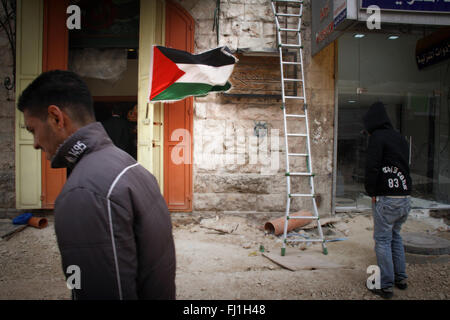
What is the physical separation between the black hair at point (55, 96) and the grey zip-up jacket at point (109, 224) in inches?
3.7

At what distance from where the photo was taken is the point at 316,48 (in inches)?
209

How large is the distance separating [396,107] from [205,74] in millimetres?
4228

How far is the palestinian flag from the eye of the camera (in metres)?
4.86

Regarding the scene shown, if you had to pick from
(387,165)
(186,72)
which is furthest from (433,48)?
(186,72)

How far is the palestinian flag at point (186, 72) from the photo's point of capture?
4.86 m

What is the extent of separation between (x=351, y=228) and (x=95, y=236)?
5098 mm

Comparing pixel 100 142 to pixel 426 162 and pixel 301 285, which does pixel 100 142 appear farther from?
pixel 426 162

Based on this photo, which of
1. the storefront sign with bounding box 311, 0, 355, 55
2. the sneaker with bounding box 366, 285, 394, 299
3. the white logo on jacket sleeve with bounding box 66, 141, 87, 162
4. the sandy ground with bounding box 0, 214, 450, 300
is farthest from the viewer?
the storefront sign with bounding box 311, 0, 355, 55

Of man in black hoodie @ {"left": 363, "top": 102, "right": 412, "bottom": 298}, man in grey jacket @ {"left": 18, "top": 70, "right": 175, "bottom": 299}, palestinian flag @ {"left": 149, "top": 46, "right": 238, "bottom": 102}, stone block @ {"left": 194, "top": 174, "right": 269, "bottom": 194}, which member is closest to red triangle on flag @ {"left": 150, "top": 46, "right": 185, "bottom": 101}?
palestinian flag @ {"left": 149, "top": 46, "right": 238, "bottom": 102}

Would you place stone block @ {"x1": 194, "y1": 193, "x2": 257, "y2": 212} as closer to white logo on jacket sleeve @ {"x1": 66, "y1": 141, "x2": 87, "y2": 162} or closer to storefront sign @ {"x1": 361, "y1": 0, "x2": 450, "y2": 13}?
storefront sign @ {"x1": 361, "y1": 0, "x2": 450, "y2": 13}

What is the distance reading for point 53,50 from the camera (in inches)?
212

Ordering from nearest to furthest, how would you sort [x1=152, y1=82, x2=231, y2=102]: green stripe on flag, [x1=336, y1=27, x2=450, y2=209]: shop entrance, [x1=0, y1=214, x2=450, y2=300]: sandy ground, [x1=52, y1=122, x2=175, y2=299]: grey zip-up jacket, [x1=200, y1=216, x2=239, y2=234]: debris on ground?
[x1=52, y1=122, x2=175, y2=299]: grey zip-up jacket
[x1=0, y1=214, x2=450, y2=300]: sandy ground
[x1=152, y1=82, x2=231, y2=102]: green stripe on flag
[x1=200, y1=216, x2=239, y2=234]: debris on ground
[x1=336, y1=27, x2=450, y2=209]: shop entrance

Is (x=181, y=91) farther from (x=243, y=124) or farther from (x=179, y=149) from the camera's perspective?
(x=243, y=124)
